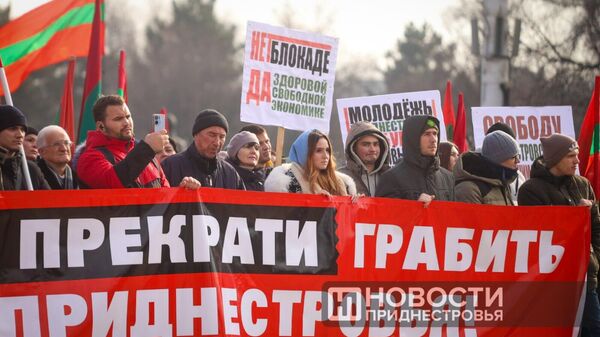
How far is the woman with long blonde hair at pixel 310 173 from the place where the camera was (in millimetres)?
8508

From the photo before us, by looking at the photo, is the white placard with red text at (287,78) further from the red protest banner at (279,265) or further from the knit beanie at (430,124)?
the red protest banner at (279,265)

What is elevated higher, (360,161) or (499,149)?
(499,149)

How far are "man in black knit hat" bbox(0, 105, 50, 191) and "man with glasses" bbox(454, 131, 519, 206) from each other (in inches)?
124

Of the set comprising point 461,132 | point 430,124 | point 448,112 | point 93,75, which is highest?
point 93,75

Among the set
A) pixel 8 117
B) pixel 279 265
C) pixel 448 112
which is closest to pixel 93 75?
pixel 448 112

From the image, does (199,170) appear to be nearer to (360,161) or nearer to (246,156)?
(246,156)

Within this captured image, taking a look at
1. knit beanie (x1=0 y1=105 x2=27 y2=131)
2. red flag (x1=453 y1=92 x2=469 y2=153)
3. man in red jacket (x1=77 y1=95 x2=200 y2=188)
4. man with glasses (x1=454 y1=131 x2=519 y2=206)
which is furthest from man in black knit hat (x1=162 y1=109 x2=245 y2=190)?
red flag (x1=453 y1=92 x2=469 y2=153)

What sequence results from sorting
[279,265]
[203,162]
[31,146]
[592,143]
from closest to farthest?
[279,265] → [203,162] → [31,146] → [592,143]

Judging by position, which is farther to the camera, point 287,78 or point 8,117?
point 287,78

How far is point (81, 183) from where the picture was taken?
7.84 metres

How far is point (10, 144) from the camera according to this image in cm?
771

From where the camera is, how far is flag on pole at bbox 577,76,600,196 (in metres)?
10.3

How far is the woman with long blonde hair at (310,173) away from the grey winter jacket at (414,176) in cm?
33

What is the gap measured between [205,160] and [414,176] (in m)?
1.55
